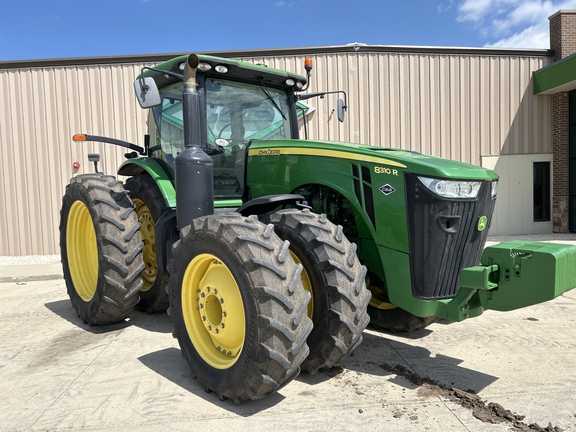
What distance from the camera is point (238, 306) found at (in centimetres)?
294

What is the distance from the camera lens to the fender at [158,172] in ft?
13.8

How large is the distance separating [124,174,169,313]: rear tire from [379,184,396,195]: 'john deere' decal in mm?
2370

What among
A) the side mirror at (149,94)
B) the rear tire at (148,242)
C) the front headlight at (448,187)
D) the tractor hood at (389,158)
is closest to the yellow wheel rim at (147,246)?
the rear tire at (148,242)

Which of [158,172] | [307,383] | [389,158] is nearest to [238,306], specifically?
[307,383]

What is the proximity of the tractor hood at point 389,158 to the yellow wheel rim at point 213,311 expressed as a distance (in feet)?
4.03

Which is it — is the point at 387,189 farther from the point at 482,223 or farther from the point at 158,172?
the point at 158,172

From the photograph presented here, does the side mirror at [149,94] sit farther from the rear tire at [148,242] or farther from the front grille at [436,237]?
the front grille at [436,237]

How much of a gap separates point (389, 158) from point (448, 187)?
45cm

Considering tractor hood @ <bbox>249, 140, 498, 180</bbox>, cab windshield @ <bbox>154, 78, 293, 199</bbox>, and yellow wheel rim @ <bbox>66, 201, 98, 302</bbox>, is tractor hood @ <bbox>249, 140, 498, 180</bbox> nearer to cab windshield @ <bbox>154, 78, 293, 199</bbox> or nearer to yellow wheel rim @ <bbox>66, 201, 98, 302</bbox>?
cab windshield @ <bbox>154, 78, 293, 199</bbox>

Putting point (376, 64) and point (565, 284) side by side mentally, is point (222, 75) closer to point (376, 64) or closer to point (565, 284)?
point (565, 284)

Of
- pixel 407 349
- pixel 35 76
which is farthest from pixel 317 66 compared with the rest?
pixel 407 349

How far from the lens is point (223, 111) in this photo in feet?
14.0

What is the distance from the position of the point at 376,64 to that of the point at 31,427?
10113 millimetres

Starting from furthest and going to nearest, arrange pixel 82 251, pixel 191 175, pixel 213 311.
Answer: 1. pixel 82 251
2. pixel 191 175
3. pixel 213 311
